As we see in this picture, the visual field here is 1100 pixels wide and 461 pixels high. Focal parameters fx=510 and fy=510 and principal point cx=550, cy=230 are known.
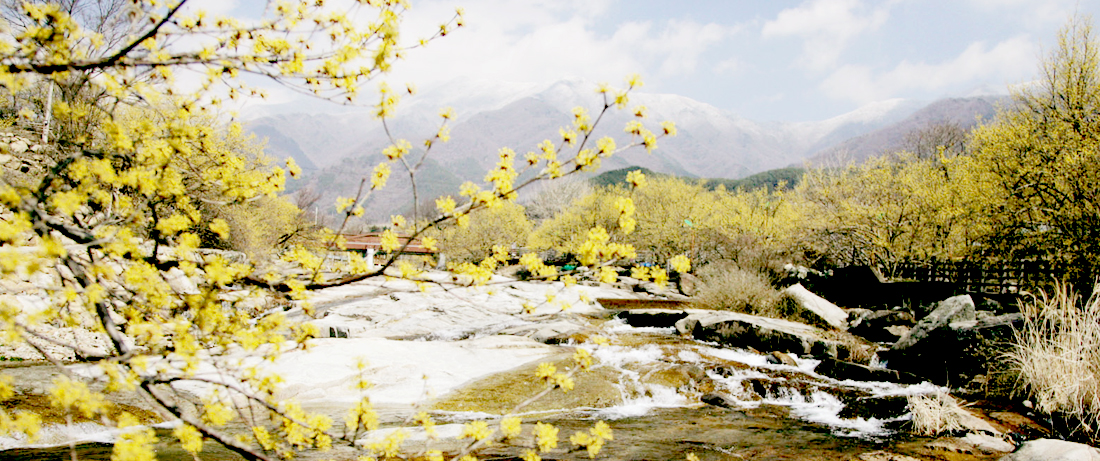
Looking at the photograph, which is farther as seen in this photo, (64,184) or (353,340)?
(353,340)

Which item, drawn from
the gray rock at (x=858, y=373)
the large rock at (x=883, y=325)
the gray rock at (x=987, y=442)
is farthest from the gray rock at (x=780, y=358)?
the gray rock at (x=987, y=442)

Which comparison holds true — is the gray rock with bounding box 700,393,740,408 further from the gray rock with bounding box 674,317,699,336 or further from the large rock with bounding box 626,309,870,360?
the gray rock with bounding box 674,317,699,336

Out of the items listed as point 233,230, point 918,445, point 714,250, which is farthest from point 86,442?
point 714,250

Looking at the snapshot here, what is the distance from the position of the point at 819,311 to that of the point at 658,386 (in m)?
9.51

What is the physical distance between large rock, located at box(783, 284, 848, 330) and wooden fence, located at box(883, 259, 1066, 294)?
436 centimetres

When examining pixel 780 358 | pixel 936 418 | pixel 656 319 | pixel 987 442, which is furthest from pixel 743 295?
pixel 987 442

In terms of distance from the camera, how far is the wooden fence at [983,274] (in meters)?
13.3

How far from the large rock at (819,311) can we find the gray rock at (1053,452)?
11175 mm

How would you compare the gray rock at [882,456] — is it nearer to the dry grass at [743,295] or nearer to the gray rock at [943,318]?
the gray rock at [943,318]

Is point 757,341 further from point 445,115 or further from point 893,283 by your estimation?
point 445,115

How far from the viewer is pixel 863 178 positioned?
83.2 feet

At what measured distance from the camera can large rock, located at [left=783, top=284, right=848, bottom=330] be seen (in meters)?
16.7

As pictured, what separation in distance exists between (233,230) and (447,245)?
2309 centimetres

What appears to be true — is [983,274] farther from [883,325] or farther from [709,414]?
[709,414]
